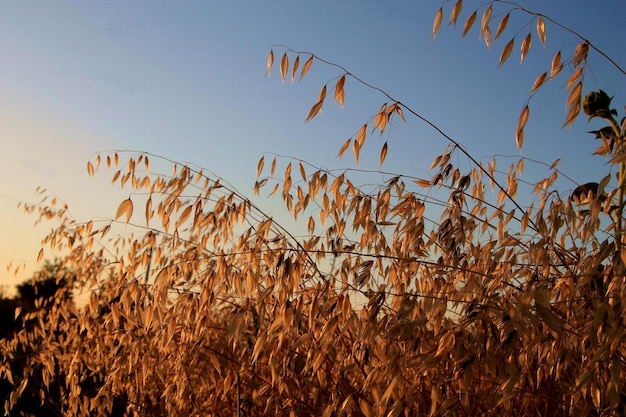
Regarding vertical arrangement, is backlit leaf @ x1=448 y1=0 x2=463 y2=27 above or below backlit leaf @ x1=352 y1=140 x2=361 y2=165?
above

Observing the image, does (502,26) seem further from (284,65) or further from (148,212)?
(148,212)

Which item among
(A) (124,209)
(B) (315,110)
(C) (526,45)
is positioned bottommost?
(A) (124,209)

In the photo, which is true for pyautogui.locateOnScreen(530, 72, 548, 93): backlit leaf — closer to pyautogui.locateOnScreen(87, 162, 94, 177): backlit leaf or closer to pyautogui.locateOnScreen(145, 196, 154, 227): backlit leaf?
pyautogui.locateOnScreen(145, 196, 154, 227): backlit leaf

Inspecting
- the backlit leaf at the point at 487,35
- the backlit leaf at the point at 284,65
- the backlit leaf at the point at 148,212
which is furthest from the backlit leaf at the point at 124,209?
the backlit leaf at the point at 487,35

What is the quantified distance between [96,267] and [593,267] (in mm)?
3311

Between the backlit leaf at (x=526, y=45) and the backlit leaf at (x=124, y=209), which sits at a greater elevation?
the backlit leaf at (x=526, y=45)

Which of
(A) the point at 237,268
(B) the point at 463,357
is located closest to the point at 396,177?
(A) the point at 237,268

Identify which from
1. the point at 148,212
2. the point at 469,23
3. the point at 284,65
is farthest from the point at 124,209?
the point at 469,23

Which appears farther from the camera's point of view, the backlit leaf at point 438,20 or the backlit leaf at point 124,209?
the backlit leaf at point 124,209

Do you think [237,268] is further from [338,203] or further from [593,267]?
[593,267]

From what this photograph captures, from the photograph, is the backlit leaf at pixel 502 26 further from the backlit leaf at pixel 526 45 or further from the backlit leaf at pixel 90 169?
the backlit leaf at pixel 90 169

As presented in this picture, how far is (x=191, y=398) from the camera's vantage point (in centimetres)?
323

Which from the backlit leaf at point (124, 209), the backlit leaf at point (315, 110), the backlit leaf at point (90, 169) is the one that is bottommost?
the backlit leaf at point (124, 209)

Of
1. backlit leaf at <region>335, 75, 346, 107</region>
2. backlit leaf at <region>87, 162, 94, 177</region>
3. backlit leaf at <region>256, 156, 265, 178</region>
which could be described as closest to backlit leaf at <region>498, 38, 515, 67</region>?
backlit leaf at <region>335, 75, 346, 107</region>
